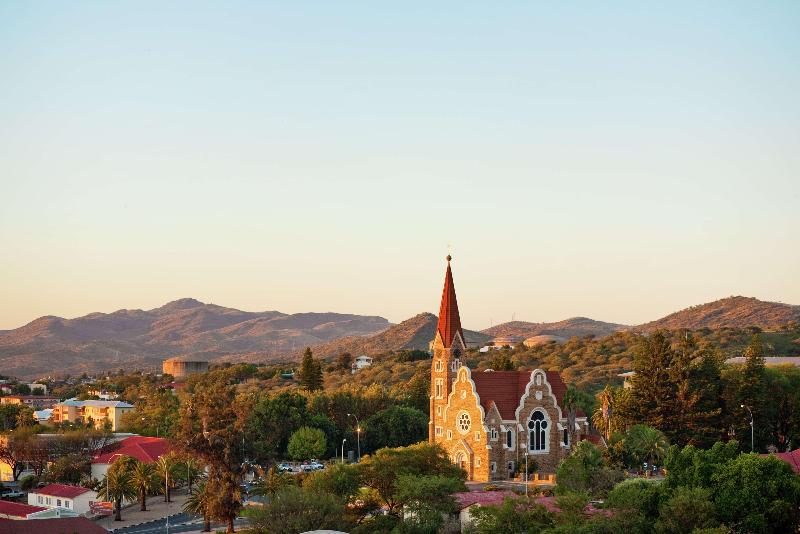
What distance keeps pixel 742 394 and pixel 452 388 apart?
20621 millimetres

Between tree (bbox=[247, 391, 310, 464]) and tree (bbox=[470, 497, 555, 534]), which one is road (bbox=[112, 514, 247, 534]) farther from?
tree (bbox=[470, 497, 555, 534])

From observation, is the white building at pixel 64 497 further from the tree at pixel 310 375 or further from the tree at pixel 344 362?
the tree at pixel 344 362

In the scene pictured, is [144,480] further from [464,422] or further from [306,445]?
[464,422]

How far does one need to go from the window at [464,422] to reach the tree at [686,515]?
1058 inches

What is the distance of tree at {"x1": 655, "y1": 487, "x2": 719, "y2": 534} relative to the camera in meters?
46.9

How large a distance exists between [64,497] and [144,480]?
546cm

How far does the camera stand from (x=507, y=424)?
238 ft

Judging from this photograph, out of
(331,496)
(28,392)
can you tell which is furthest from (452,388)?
(28,392)

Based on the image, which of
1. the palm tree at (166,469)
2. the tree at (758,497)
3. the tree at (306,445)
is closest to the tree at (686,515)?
the tree at (758,497)

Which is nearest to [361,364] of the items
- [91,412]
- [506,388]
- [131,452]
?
[91,412]

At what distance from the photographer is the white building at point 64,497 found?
7269 centimetres

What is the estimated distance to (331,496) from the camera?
53.9m

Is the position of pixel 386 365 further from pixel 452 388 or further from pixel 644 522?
pixel 644 522

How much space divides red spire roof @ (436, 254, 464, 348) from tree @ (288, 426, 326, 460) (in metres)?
15.3
